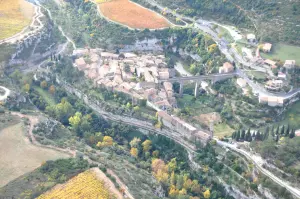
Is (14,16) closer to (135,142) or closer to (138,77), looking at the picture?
(138,77)

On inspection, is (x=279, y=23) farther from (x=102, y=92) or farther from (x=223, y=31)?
(x=102, y=92)

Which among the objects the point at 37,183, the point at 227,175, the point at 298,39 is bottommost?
the point at 227,175

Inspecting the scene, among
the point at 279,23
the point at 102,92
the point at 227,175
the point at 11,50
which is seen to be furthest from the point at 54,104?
the point at 279,23

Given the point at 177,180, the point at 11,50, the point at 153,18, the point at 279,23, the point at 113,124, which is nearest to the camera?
the point at 177,180

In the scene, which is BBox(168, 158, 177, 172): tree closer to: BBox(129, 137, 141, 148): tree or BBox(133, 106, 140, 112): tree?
BBox(129, 137, 141, 148): tree

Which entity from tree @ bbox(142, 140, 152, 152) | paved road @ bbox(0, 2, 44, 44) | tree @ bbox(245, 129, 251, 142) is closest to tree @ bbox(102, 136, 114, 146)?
tree @ bbox(142, 140, 152, 152)
